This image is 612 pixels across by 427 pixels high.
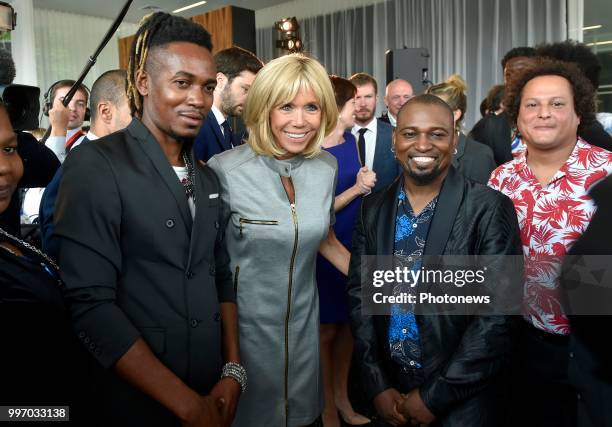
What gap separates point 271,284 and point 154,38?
0.78 m

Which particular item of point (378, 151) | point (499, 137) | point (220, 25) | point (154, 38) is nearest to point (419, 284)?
point (154, 38)

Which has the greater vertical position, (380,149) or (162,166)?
(380,149)

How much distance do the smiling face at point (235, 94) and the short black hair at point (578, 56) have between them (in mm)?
1464

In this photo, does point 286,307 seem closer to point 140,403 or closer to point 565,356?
point 140,403

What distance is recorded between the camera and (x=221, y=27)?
8195mm

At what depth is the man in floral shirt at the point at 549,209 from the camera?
1.71 metres

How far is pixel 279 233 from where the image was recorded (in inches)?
63.4

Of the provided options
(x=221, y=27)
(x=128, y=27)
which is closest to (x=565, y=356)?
(x=221, y=27)

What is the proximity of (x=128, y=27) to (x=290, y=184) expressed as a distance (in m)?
10.9

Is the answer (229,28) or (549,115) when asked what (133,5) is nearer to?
(229,28)

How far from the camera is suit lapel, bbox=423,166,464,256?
1614 mm

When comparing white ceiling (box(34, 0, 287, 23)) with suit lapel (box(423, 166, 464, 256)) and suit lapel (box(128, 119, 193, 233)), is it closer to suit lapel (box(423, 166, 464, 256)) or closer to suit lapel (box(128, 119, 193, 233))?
suit lapel (box(423, 166, 464, 256))

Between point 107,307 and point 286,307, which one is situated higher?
point 107,307

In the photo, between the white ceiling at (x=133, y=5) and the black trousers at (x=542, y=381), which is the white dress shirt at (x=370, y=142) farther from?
the white ceiling at (x=133, y=5)
